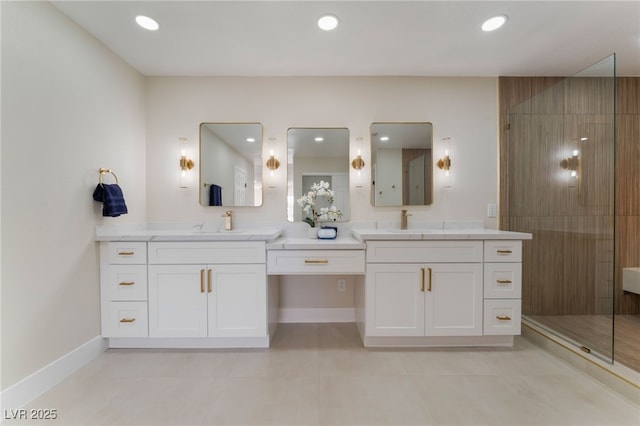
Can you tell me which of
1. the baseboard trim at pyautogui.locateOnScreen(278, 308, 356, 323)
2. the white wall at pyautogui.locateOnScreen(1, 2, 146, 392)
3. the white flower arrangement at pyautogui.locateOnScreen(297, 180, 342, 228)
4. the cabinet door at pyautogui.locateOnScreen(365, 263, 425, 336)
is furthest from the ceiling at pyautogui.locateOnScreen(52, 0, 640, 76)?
the baseboard trim at pyautogui.locateOnScreen(278, 308, 356, 323)

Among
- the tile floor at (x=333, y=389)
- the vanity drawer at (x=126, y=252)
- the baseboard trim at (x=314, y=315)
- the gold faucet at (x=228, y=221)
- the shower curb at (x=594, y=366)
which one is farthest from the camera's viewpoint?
the baseboard trim at (x=314, y=315)

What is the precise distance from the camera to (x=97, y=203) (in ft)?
6.54

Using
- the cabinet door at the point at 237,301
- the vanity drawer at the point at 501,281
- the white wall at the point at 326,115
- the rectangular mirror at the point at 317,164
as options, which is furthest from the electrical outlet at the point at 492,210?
the cabinet door at the point at 237,301

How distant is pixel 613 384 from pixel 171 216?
3453 mm

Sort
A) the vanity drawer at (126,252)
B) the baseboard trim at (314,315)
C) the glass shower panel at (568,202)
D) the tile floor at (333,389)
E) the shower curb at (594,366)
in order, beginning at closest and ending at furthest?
1. the tile floor at (333,389)
2. the shower curb at (594,366)
3. the glass shower panel at (568,202)
4. the vanity drawer at (126,252)
5. the baseboard trim at (314,315)

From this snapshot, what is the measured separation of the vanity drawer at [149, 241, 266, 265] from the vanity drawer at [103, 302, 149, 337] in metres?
0.36

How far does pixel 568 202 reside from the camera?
2109mm

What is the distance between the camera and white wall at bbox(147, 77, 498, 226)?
2529 mm

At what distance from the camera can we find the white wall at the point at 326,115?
2.53 metres

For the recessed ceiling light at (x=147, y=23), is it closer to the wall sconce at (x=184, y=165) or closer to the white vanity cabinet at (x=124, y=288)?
the wall sconce at (x=184, y=165)

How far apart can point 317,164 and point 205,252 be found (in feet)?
4.15

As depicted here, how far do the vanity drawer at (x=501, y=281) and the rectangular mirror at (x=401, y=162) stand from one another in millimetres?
Result: 799

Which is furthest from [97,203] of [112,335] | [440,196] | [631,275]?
[631,275]

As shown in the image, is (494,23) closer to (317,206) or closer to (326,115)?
(326,115)
